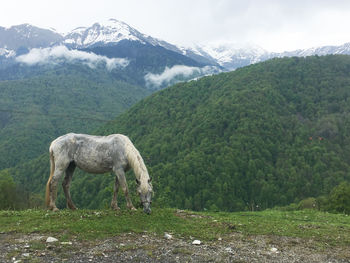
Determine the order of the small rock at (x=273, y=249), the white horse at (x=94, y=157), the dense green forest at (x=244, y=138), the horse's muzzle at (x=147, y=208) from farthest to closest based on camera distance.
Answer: the dense green forest at (x=244, y=138), the white horse at (x=94, y=157), the horse's muzzle at (x=147, y=208), the small rock at (x=273, y=249)

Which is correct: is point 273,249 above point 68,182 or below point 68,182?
below

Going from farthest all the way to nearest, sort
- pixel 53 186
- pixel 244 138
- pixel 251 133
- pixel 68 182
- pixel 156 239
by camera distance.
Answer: pixel 251 133 < pixel 244 138 < pixel 68 182 < pixel 53 186 < pixel 156 239

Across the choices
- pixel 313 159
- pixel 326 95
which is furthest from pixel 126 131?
pixel 326 95

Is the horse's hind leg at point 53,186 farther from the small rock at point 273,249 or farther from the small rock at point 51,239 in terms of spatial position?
the small rock at point 273,249

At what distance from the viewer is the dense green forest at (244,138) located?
3538 inches

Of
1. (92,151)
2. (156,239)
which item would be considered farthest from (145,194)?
(92,151)

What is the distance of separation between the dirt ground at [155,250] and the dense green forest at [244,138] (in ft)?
170

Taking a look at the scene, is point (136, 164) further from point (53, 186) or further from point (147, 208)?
point (53, 186)

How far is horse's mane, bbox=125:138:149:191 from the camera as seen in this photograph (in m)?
11.2

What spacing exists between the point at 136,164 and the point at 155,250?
429 cm

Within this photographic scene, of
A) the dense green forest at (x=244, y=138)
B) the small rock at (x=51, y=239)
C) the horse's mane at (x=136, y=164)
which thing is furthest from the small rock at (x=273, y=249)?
the dense green forest at (x=244, y=138)

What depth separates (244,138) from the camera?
109750 mm

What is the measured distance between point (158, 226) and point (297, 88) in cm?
15826

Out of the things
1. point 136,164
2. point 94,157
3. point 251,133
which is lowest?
point 136,164
